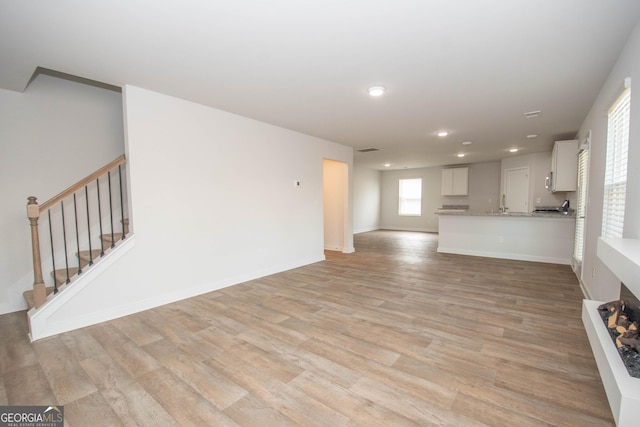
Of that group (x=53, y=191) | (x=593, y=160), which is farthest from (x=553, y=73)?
(x=53, y=191)

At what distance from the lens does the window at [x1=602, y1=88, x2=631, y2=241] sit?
2348mm

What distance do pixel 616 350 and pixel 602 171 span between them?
2472 millimetres

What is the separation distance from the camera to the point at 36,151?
331 centimetres

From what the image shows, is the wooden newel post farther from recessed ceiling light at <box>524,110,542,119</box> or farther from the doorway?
recessed ceiling light at <box>524,110,542,119</box>

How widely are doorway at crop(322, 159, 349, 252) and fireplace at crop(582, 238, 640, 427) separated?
5.12m

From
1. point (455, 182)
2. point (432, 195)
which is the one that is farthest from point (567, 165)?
point (432, 195)

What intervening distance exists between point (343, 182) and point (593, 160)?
4271mm

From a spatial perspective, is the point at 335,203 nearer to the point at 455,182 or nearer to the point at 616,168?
the point at 616,168

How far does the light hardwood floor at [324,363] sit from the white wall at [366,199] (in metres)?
6.90

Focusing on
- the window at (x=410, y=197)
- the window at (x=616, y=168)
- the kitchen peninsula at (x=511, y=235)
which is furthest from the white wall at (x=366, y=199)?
the window at (x=616, y=168)

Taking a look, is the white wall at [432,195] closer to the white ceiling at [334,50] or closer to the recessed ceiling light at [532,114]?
the recessed ceiling light at [532,114]

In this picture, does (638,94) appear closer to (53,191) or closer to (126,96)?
(126,96)

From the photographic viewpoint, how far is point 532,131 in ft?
16.9

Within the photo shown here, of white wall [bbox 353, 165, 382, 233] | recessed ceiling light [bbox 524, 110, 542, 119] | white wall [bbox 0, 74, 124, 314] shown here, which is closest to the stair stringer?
white wall [bbox 0, 74, 124, 314]
